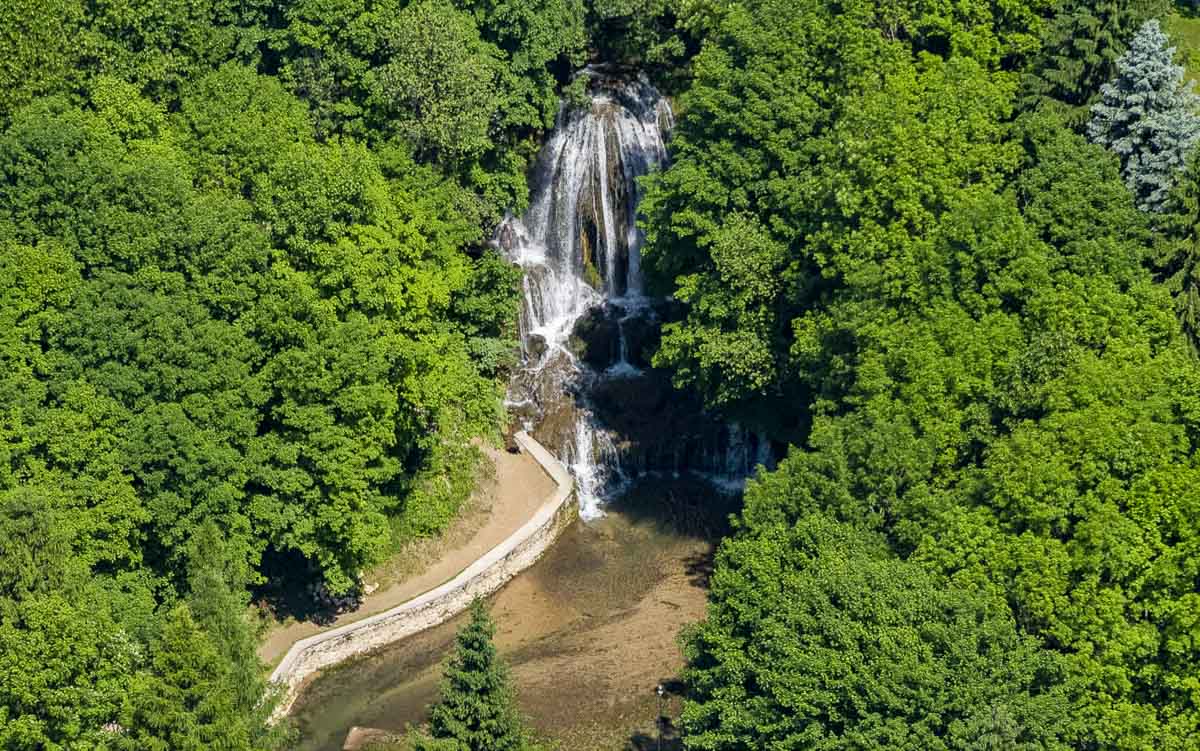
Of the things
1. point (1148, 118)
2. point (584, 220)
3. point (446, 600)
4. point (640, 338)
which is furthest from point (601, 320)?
point (1148, 118)

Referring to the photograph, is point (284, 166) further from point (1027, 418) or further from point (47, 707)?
point (1027, 418)

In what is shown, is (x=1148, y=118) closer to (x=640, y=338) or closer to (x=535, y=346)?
(x=640, y=338)

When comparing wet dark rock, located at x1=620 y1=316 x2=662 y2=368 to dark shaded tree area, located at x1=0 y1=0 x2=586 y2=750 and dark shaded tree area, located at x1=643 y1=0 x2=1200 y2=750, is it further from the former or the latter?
dark shaded tree area, located at x1=0 y1=0 x2=586 y2=750

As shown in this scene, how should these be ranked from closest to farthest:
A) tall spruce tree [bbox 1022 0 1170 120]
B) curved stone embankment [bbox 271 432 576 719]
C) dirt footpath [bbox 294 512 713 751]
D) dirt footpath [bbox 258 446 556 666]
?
dirt footpath [bbox 294 512 713 751] → curved stone embankment [bbox 271 432 576 719] → tall spruce tree [bbox 1022 0 1170 120] → dirt footpath [bbox 258 446 556 666]

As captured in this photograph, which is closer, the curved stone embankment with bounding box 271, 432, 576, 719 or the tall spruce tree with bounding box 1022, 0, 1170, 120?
the curved stone embankment with bounding box 271, 432, 576, 719

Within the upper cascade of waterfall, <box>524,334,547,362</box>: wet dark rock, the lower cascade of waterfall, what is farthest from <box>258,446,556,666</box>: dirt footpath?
the upper cascade of waterfall

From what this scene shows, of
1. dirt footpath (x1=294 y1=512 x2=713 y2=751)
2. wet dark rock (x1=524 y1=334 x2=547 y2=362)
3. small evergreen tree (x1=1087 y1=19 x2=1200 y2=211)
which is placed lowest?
dirt footpath (x1=294 y1=512 x2=713 y2=751)
